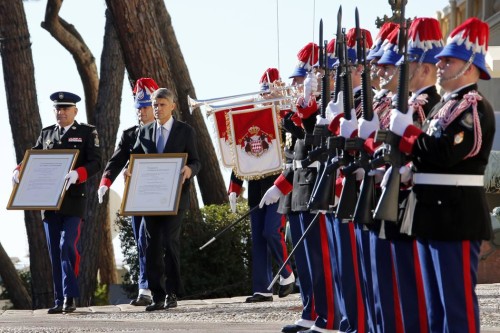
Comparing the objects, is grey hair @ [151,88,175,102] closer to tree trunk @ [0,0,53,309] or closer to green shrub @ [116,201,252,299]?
green shrub @ [116,201,252,299]

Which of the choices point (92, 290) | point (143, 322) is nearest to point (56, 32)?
point (92, 290)

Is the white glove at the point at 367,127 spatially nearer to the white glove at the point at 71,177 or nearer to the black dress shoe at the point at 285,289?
the white glove at the point at 71,177

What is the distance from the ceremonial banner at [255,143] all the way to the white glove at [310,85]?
3.35 metres

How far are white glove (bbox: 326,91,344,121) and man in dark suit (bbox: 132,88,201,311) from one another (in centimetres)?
430

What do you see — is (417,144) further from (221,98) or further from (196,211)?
(196,211)

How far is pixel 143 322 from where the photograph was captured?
11266 millimetres

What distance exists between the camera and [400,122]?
6758mm

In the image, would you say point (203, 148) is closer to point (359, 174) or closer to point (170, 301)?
point (170, 301)

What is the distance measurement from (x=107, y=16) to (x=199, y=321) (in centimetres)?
908

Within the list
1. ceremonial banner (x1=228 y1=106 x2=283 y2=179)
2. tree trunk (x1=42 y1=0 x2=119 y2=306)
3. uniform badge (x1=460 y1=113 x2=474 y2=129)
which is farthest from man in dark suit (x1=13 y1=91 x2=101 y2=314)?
uniform badge (x1=460 y1=113 x2=474 y2=129)

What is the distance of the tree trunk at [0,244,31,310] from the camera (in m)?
20.9

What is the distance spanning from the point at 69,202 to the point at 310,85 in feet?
14.6

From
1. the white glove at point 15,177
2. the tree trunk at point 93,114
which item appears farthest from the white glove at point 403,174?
the tree trunk at point 93,114

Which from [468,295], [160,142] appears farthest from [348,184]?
[160,142]
